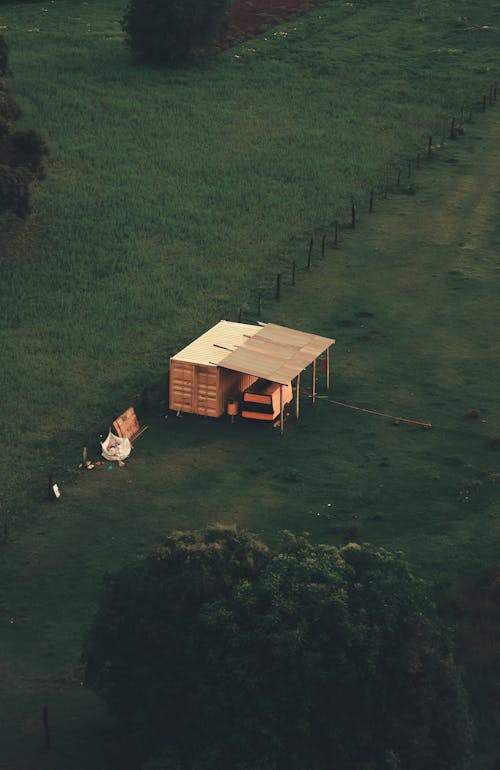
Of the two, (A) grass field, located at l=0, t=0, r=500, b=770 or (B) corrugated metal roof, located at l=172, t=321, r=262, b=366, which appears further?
(B) corrugated metal roof, located at l=172, t=321, r=262, b=366

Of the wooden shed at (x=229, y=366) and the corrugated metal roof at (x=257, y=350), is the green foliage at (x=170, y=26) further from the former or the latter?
the wooden shed at (x=229, y=366)

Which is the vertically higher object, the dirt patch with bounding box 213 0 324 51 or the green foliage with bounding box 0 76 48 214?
the green foliage with bounding box 0 76 48 214

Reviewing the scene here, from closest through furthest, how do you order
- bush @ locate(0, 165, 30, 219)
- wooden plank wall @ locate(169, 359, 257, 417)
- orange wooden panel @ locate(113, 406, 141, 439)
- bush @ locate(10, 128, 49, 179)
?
orange wooden panel @ locate(113, 406, 141, 439)
wooden plank wall @ locate(169, 359, 257, 417)
bush @ locate(0, 165, 30, 219)
bush @ locate(10, 128, 49, 179)

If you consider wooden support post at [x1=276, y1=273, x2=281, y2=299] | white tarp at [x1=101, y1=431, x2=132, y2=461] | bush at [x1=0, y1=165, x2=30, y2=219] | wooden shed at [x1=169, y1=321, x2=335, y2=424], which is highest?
→ bush at [x1=0, y1=165, x2=30, y2=219]

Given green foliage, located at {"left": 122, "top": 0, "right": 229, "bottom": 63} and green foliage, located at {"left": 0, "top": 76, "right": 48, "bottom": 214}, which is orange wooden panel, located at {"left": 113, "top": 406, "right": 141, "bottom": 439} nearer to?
green foliage, located at {"left": 0, "top": 76, "right": 48, "bottom": 214}

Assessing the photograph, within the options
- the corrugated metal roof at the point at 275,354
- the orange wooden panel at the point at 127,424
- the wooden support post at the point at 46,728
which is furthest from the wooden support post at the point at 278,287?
the wooden support post at the point at 46,728

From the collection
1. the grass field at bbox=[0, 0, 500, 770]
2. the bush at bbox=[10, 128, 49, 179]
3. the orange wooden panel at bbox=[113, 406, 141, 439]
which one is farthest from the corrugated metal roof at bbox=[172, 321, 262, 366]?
the bush at bbox=[10, 128, 49, 179]

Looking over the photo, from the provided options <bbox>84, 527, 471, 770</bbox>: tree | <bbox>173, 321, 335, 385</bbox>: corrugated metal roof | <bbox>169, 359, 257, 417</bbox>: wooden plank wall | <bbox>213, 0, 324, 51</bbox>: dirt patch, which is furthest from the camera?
<bbox>213, 0, 324, 51</bbox>: dirt patch
